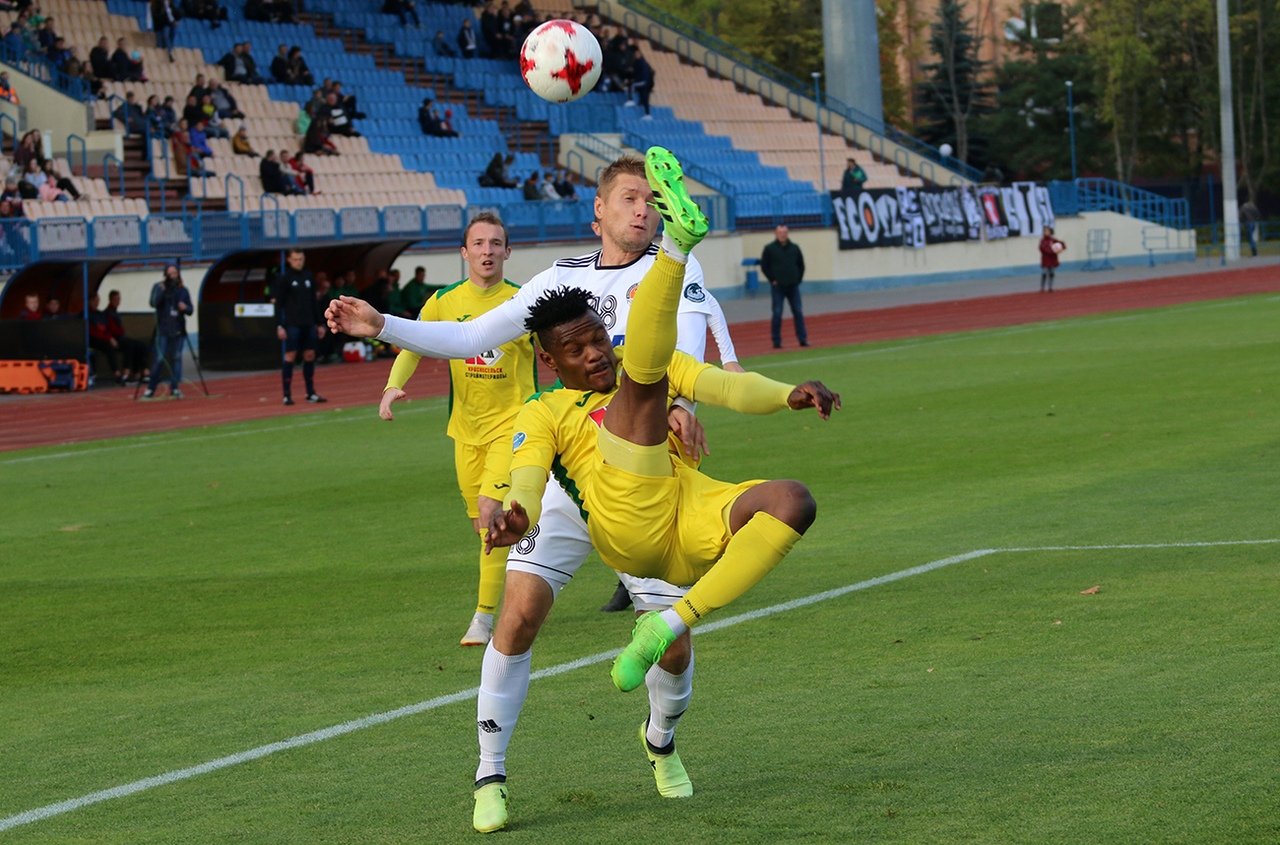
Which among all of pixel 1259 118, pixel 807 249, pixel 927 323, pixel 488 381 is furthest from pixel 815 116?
pixel 488 381

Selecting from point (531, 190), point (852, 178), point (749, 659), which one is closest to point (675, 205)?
point (749, 659)

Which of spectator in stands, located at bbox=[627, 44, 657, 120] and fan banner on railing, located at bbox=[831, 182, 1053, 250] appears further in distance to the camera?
spectator in stands, located at bbox=[627, 44, 657, 120]

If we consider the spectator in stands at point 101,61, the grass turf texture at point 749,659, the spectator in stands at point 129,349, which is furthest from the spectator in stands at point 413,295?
the grass turf texture at point 749,659

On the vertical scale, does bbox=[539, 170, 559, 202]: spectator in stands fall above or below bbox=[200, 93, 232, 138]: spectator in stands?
below

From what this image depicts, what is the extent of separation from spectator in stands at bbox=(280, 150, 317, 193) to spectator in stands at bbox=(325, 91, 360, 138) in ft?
9.40

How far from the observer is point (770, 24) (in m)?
80.6

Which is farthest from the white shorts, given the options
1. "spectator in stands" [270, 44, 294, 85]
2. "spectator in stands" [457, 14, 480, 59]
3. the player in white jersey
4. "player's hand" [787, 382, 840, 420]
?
"spectator in stands" [457, 14, 480, 59]

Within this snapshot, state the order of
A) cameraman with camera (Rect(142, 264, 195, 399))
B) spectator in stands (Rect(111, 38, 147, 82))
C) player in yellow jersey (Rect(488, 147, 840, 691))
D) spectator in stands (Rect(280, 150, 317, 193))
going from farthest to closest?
spectator in stands (Rect(111, 38, 147, 82)), spectator in stands (Rect(280, 150, 317, 193)), cameraman with camera (Rect(142, 264, 195, 399)), player in yellow jersey (Rect(488, 147, 840, 691))

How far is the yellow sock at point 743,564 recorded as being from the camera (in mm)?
5633

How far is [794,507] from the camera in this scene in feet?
18.6

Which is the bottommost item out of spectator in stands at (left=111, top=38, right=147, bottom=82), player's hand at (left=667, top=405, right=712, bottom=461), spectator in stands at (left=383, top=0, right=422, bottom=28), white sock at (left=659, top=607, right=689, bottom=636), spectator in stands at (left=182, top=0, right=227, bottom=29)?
white sock at (left=659, top=607, right=689, bottom=636)

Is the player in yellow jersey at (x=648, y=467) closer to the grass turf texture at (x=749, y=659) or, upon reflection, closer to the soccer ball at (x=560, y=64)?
the grass turf texture at (x=749, y=659)

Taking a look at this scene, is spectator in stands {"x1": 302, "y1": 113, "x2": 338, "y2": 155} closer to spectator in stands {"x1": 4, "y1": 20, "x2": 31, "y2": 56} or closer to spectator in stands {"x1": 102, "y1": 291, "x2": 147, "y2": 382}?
spectator in stands {"x1": 4, "y1": 20, "x2": 31, "y2": 56}

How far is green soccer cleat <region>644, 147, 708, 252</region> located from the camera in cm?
525
